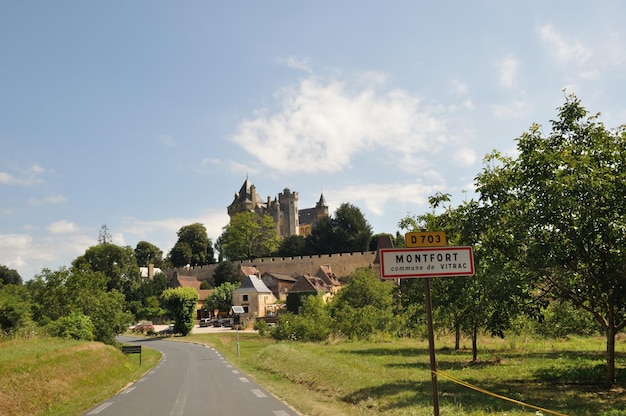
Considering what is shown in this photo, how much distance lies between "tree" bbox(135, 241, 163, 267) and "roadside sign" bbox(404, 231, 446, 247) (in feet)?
414

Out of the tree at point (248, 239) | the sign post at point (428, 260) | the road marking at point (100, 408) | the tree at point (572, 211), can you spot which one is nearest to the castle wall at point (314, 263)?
the tree at point (248, 239)

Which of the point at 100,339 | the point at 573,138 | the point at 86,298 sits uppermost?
the point at 573,138

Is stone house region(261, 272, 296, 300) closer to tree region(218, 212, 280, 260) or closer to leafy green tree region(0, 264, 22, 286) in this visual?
tree region(218, 212, 280, 260)

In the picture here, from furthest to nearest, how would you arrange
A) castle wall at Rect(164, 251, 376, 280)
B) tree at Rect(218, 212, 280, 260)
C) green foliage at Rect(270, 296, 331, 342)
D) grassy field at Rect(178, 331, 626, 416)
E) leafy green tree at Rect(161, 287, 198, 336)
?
1. tree at Rect(218, 212, 280, 260)
2. castle wall at Rect(164, 251, 376, 280)
3. leafy green tree at Rect(161, 287, 198, 336)
4. green foliage at Rect(270, 296, 331, 342)
5. grassy field at Rect(178, 331, 626, 416)

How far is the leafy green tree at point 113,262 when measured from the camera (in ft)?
303

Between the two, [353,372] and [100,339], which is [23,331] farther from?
[353,372]

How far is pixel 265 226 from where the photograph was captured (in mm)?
115250

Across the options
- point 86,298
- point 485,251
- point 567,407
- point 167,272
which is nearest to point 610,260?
point 485,251

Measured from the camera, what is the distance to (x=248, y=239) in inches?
4323

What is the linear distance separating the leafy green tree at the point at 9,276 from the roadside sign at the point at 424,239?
126 metres

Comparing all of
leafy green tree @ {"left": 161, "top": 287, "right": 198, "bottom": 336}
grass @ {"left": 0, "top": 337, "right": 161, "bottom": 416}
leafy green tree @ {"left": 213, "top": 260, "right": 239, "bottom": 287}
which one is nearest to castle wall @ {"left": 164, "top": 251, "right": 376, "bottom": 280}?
leafy green tree @ {"left": 213, "top": 260, "right": 239, "bottom": 287}

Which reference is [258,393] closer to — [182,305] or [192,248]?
[182,305]

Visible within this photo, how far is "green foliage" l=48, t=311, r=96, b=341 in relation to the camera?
29.9 meters

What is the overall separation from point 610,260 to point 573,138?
3599 mm
